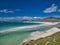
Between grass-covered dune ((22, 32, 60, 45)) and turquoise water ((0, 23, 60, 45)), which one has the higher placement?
turquoise water ((0, 23, 60, 45))

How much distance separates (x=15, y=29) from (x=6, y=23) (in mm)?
193

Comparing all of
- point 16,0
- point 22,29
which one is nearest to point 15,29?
point 22,29

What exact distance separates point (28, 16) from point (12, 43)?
565 millimetres

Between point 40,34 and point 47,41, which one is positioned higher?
point 40,34

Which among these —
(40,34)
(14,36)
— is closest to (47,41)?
(40,34)

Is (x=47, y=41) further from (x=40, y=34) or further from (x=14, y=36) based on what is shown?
(x=14, y=36)

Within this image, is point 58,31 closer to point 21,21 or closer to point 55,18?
point 55,18

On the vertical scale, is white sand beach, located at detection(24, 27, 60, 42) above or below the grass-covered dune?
above

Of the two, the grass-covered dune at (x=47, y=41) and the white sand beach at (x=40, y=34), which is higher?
the white sand beach at (x=40, y=34)

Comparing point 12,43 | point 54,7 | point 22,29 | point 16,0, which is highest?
point 16,0

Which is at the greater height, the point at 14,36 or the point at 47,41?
the point at 14,36

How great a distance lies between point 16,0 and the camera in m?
2.37

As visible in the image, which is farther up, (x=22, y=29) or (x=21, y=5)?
(x=21, y=5)

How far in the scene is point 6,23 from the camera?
7.59 feet
